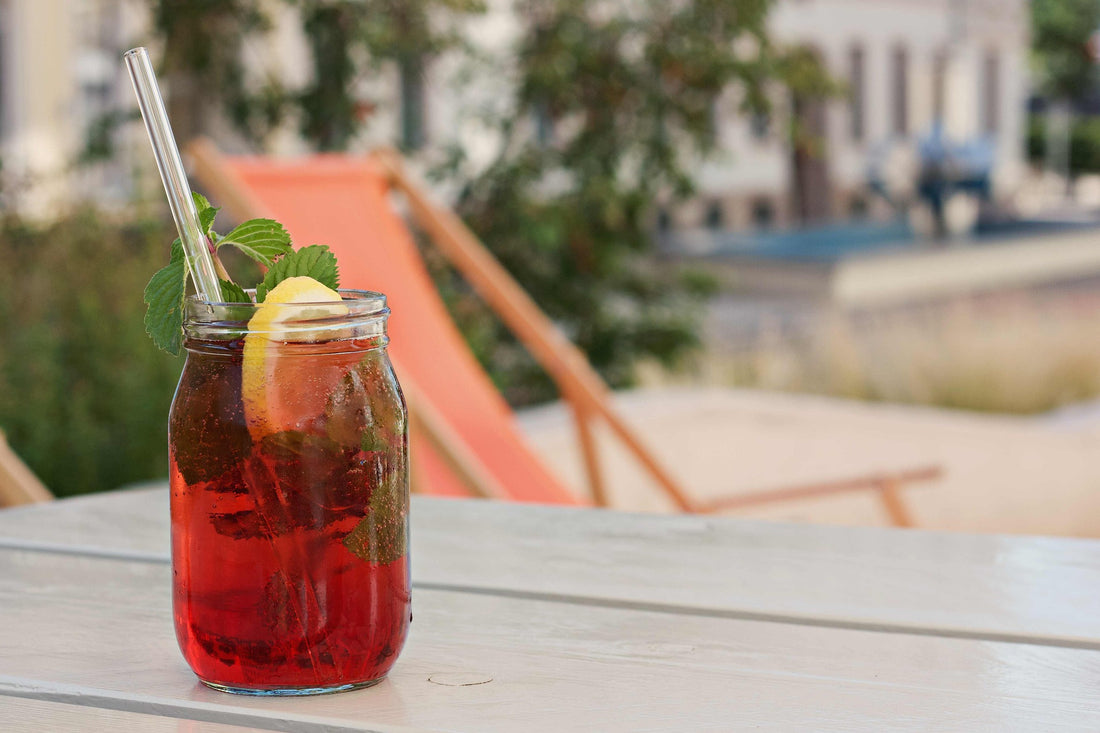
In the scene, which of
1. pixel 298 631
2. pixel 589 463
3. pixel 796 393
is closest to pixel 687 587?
pixel 298 631

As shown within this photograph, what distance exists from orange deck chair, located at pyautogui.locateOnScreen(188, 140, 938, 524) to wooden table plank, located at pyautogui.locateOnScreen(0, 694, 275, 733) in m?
1.59

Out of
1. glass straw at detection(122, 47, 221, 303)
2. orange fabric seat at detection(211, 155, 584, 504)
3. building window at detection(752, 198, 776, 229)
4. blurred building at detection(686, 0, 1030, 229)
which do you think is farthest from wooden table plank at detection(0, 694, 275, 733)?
building window at detection(752, 198, 776, 229)

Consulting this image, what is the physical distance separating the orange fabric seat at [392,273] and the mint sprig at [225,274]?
1797 mm

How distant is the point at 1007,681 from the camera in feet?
2.68

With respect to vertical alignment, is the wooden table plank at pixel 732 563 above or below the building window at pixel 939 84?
above

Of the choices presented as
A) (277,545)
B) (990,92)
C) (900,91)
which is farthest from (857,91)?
(277,545)

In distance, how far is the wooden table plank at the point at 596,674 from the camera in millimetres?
752

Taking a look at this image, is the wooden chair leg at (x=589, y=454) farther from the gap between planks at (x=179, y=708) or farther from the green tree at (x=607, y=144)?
the green tree at (x=607, y=144)

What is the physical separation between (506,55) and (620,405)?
6.27 ft

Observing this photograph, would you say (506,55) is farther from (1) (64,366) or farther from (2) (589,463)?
(2) (589,463)

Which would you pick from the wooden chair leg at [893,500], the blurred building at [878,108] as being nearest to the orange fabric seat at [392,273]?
the wooden chair leg at [893,500]

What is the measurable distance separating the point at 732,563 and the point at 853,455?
11.0 ft

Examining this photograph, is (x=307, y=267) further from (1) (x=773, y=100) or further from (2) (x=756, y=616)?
(1) (x=773, y=100)

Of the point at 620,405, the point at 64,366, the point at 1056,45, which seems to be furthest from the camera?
the point at 1056,45
